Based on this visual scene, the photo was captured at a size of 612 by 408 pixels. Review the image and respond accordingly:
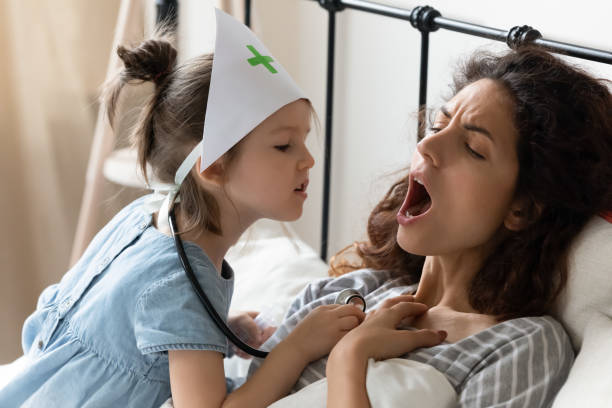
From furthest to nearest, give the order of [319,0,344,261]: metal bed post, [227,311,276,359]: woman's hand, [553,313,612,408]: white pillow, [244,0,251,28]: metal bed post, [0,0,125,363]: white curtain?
[0,0,125,363]: white curtain
[244,0,251,28]: metal bed post
[319,0,344,261]: metal bed post
[227,311,276,359]: woman's hand
[553,313,612,408]: white pillow

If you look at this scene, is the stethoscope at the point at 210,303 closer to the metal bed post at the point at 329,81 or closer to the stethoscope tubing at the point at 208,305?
the stethoscope tubing at the point at 208,305

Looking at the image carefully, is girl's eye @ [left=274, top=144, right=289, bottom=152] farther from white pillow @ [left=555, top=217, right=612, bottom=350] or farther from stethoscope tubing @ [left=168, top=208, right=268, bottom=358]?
white pillow @ [left=555, top=217, right=612, bottom=350]

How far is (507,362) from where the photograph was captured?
3.48 feet

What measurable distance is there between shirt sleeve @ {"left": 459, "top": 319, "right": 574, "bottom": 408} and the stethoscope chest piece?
10.2 inches

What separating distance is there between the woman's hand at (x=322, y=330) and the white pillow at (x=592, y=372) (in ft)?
1.09

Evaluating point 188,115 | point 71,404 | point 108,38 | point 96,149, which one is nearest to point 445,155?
point 188,115

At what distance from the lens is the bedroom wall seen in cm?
195

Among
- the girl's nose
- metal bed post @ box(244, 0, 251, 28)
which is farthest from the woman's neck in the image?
metal bed post @ box(244, 0, 251, 28)

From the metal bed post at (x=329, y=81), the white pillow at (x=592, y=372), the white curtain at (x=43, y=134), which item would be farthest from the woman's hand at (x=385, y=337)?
the white curtain at (x=43, y=134)

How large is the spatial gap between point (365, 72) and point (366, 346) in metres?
1.49

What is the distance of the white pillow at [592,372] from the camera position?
95cm

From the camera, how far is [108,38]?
2.72 metres

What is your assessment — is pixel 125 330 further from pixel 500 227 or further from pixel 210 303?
pixel 500 227

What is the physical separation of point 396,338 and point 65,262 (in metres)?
1.91
